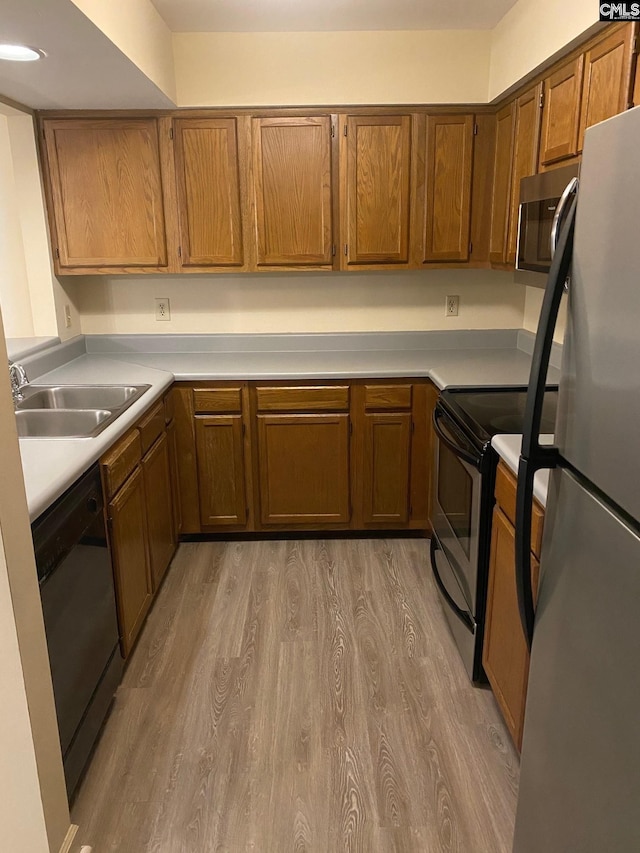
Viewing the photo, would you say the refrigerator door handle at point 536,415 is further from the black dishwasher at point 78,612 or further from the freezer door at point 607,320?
the black dishwasher at point 78,612

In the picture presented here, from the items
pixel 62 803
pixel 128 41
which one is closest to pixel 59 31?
pixel 128 41

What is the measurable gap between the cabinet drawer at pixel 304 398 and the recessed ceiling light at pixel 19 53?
5.04ft

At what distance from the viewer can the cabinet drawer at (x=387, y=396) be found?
3.01m

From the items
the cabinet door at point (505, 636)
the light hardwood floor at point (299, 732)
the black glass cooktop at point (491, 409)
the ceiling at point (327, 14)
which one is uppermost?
the ceiling at point (327, 14)

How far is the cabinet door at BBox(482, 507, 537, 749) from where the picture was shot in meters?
1.69

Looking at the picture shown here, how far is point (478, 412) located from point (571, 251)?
1.25 meters

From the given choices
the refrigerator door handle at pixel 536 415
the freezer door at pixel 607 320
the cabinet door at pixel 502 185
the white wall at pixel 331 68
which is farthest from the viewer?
the white wall at pixel 331 68

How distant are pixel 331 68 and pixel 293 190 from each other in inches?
22.3

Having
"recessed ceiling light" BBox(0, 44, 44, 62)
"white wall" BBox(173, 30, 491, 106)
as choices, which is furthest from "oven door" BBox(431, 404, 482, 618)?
"recessed ceiling light" BBox(0, 44, 44, 62)

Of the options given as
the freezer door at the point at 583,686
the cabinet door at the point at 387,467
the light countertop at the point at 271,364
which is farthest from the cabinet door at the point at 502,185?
the freezer door at the point at 583,686

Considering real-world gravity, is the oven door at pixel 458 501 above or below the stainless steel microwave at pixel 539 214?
below

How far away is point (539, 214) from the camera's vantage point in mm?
2223

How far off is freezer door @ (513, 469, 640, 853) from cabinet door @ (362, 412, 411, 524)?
181 centimetres

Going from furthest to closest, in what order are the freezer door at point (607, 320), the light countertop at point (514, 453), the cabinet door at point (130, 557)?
the cabinet door at point (130, 557) < the light countertop at point (514, 453) < the freezer door at point (607, 320)
